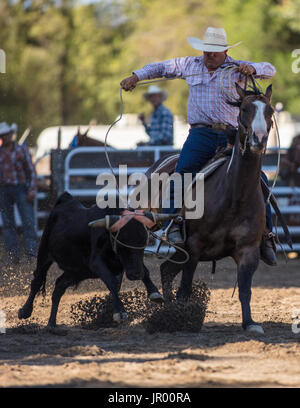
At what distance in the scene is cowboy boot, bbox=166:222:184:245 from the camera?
665 centimetres

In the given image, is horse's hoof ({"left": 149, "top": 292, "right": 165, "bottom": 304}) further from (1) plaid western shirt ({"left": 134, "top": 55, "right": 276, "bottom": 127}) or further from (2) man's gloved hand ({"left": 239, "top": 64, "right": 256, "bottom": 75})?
(2) man's gloved hand ({"left": 239, "top": 64, "right": 256, "bottom": 75})

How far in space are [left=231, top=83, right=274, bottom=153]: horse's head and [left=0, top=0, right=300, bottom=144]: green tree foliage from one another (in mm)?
26802

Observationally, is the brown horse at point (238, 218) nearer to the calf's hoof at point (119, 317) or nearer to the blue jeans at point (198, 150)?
the blue jeans at point (198, 150)

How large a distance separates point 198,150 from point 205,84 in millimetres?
554

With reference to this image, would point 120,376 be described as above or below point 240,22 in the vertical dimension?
below

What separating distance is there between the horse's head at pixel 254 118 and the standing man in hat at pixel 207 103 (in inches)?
20.5

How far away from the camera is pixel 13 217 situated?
11797 mm

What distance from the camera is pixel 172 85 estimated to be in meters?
36.3

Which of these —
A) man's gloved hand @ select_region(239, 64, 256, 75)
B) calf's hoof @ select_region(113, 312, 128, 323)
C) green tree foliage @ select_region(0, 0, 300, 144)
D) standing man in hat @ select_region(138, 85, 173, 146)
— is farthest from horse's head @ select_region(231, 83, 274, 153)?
green tree foliage @ select_region(0, 0, 300, 144)

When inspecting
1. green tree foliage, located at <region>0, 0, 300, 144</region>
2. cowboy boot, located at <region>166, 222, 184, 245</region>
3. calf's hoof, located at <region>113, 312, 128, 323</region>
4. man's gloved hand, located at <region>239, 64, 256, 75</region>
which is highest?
green tree foliage, located at <region>0, 0, 300, 144</region>

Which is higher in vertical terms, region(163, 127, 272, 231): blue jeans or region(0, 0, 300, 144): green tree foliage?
region(0, 0, 300, 144): green tree foliage
